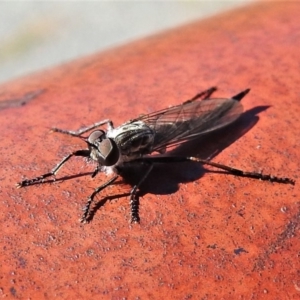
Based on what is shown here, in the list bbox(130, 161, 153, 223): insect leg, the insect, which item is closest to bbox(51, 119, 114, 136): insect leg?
the insect

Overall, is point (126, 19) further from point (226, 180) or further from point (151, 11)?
point (226, 180)

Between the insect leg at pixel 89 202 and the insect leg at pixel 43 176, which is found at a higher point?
the insect leg at pixel 43 176

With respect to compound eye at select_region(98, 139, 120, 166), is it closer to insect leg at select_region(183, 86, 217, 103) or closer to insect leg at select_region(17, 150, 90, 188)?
insect leg at select_region(17, 150, 90, 188)

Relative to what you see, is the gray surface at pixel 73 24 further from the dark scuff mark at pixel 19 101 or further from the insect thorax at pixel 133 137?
the insect thorax at pixel 133 137

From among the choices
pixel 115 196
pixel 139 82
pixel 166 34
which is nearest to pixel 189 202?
pixel 115 196

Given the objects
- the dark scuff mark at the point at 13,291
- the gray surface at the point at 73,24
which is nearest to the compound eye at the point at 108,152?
the dark scuff mark at the point at 13,291

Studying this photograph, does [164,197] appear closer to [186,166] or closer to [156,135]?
[186,166]
